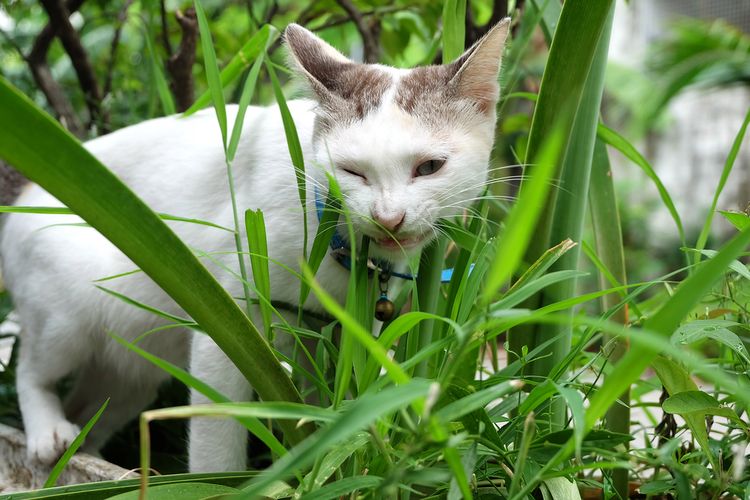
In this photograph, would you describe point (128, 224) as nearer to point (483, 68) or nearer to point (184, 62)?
point (483, 68)

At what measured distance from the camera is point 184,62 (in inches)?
75.9

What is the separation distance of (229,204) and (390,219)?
57 centimetres

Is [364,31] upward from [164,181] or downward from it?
upward

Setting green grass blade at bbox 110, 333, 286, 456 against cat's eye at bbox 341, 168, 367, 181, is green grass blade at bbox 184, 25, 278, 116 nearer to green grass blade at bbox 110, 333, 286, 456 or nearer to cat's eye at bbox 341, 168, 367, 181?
cat's eye at bbox 341, 168, 367, 181

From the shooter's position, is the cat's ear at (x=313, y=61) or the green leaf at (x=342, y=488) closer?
the green leaf at (x=342, y=488)

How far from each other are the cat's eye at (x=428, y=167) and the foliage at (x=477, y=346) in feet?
0.36

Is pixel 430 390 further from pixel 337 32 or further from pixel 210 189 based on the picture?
pixel 337 32

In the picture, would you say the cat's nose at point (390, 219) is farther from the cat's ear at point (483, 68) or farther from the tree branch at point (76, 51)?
the tree branch at point (76, 51)

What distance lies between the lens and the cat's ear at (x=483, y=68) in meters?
1.17

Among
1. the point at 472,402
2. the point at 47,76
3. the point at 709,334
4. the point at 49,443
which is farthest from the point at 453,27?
the point at 47,76

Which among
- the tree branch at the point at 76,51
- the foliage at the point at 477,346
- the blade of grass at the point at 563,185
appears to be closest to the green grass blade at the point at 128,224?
the foliage at the point at 477,346

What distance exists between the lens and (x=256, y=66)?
1122 mm

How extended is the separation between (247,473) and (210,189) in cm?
79

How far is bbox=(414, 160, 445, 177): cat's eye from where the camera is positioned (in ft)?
3.80
